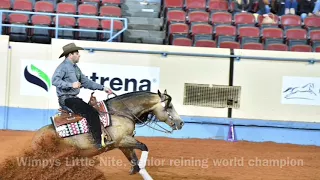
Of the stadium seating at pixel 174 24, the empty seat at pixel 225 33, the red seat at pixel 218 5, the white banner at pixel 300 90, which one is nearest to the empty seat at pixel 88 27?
the stadium seating at pixel 174 24

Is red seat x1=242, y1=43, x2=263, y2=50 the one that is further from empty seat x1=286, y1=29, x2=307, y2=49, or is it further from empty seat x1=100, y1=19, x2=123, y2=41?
empty seat x1=100, y1=19, x2=123, y2=41

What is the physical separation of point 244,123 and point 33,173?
678cm

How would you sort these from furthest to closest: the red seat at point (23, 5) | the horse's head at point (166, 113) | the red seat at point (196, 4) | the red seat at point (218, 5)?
the red seat at point (218, 5)
the red seat at point (196, 4)
the red seat at point (23, 5)
the horse's head at point (166, 113)

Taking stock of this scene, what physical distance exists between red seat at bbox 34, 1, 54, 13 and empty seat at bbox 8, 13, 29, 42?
2.33 feet

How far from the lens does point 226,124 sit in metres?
14.1

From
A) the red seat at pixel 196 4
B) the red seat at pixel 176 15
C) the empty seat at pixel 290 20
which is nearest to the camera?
the red seat at pixel 176 15

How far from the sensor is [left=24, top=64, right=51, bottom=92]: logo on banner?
1384 centimetres

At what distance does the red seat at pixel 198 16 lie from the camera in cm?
1747

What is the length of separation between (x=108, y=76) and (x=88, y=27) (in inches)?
99.3

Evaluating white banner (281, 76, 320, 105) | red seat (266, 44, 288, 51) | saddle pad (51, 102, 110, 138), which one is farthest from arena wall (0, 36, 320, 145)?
saddle pad (51, 102, 110, 138)

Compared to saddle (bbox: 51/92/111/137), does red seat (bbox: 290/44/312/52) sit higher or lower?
higher

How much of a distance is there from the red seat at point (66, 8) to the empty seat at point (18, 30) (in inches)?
45.2

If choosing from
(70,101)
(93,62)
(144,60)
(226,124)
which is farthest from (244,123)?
(70,101)

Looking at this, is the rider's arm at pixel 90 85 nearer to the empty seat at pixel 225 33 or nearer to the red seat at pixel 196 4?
the empty seat at pixel 225 33
